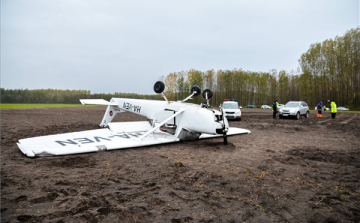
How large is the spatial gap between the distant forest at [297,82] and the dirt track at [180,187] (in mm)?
33889

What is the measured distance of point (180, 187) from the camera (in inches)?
179

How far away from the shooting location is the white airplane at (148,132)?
7.17 m

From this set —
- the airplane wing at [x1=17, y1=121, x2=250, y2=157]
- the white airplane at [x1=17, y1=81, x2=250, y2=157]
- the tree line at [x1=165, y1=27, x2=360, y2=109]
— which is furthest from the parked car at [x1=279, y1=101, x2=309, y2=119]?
the tree line at [x1=165, y1=27, x2=360, y2=109]

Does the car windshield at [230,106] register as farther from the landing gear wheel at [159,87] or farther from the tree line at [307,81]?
the tree line at [307,81]

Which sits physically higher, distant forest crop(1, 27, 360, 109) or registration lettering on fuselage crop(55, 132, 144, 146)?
distant forest crop(1, 27, 360, 109)

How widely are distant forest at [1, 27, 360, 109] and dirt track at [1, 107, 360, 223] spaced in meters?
33.9

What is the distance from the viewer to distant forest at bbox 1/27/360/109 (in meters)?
52.0

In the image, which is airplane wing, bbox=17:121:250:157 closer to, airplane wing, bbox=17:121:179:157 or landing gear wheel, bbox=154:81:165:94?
airplane wing, bbox=17:121:179:157

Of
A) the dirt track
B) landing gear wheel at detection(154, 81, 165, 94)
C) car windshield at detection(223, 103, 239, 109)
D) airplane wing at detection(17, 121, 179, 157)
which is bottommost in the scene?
the dirt track

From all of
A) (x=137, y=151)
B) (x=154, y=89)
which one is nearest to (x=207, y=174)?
(x=137, y=151)

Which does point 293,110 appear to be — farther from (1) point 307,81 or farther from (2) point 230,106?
(1) point 307,81

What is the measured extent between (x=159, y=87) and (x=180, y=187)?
6.08 metres

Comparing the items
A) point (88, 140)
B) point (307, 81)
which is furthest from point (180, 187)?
point (307, 81)

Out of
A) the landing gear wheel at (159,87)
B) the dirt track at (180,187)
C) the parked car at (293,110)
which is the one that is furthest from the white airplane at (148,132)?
the parked car at (293,110)
